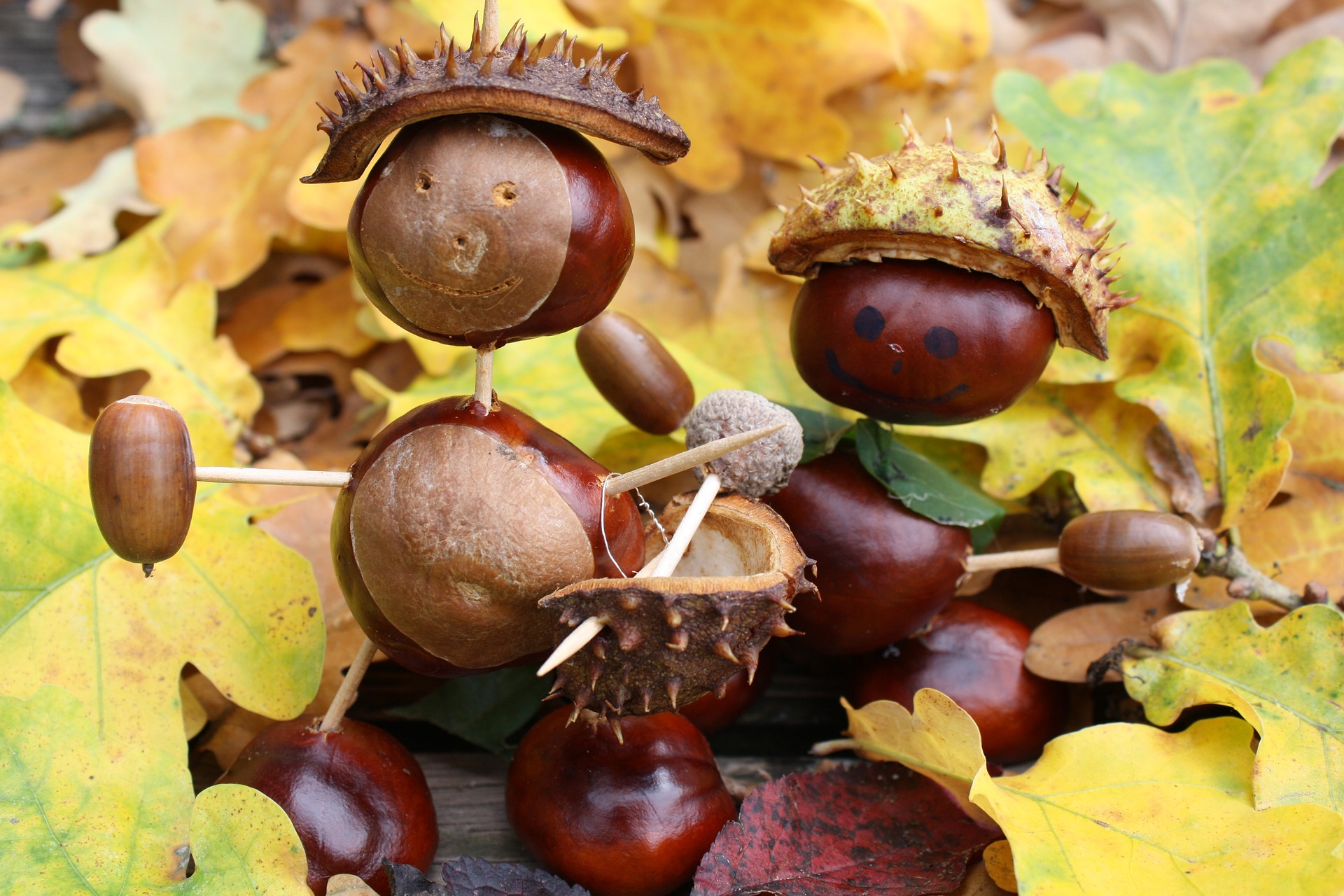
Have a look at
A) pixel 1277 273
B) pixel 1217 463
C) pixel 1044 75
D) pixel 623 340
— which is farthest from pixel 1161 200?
pixel 623 340

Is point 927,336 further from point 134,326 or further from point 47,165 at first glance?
point 47,165

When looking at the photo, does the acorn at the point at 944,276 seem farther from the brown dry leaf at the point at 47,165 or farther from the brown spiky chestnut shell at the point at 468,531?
the brown dry leaf at the point at 47,165

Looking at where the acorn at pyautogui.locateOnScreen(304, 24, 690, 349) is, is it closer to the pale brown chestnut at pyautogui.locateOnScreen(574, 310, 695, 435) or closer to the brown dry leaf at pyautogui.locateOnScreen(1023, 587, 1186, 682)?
the pale brown chestnut at pyautogui.locateOnScreen(574, 310, 695, 435)

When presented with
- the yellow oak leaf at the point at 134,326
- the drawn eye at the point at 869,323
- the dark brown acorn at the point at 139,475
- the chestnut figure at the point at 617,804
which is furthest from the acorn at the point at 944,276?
the yellow oak leaf at the point at 134,326

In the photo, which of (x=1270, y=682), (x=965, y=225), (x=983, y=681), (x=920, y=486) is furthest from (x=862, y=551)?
(x=1270, y=682)

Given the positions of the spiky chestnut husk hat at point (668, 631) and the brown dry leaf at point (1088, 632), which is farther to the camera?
the brown dry leaf at point (1088, 632)

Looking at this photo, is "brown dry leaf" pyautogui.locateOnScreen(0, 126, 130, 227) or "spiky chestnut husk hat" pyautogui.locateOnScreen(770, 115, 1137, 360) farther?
"brown dry leaf" pyautogui.locateOnScreen(0, 126, 130, 227)

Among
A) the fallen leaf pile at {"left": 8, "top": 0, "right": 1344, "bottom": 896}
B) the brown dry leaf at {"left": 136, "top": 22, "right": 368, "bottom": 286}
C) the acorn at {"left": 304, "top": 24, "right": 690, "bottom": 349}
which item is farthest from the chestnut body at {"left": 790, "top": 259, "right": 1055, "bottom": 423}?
the brown dry leaf at {"left": 136, "top": 22, "right": 368, "bottom": 286}
